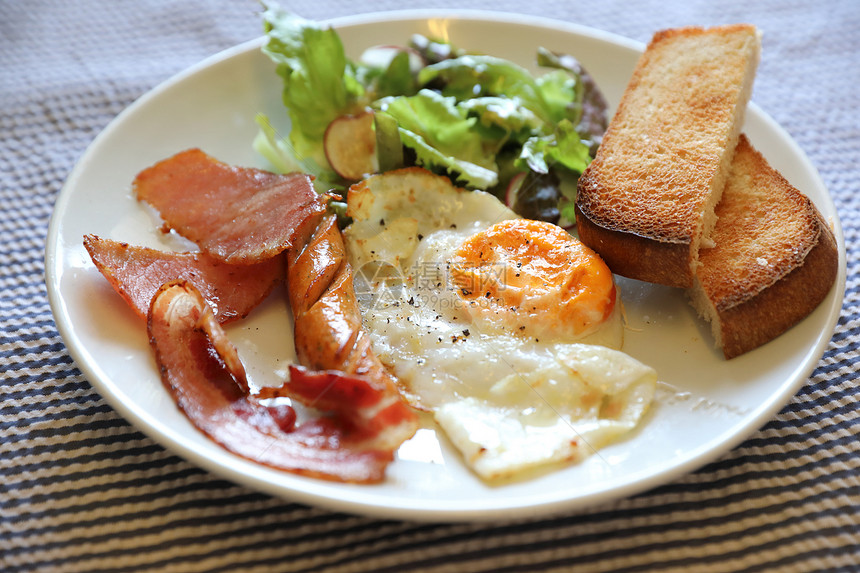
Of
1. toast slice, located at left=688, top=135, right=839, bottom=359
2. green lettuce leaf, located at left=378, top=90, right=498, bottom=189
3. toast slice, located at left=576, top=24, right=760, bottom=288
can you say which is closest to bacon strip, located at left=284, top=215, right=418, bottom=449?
green lettuce leaf, located at left=378, top=90, right=498, bottom=189

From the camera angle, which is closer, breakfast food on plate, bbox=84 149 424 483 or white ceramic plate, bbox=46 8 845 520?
white ceramic plate, bbox=46 8 845 520

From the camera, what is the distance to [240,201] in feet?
9.31

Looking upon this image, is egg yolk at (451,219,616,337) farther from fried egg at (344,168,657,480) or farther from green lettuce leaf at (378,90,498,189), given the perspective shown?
green lettuce leaf at (378,90,498,189)

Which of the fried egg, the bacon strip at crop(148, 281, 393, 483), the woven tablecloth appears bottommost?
the woven tablecloth

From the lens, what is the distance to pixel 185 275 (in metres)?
2.59

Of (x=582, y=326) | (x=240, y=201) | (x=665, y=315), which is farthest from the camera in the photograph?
(x=240, y=201)

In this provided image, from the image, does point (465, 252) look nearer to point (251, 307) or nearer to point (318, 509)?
point (251, 307)

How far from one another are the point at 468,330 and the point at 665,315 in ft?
2.42

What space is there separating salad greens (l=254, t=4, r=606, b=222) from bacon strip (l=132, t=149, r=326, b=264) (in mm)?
336

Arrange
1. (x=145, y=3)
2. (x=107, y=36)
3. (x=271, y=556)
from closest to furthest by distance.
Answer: (x=271, y=556)
(x=107, y=36)
(x=145, y=3)

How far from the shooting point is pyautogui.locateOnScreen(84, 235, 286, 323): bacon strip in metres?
2.44

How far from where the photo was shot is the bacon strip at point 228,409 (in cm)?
198

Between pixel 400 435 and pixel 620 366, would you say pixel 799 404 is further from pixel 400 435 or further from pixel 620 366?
pixel 400 435

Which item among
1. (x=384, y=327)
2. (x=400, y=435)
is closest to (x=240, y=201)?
(x=384, y=327)
